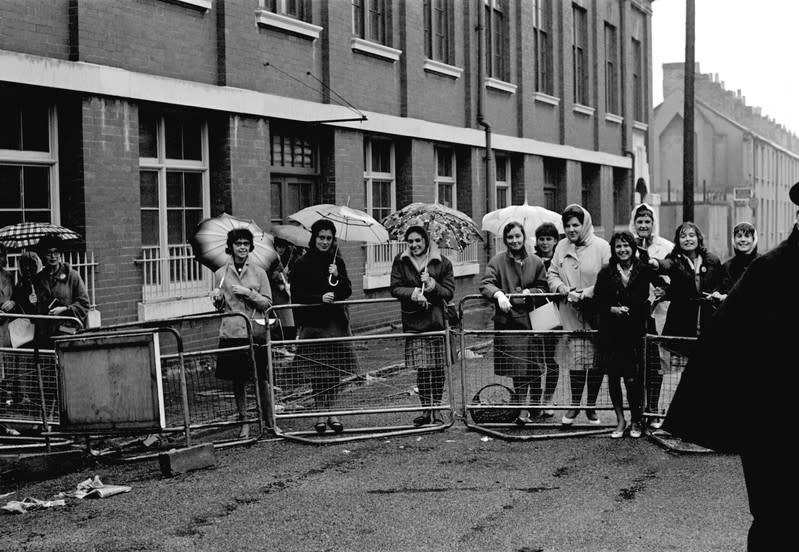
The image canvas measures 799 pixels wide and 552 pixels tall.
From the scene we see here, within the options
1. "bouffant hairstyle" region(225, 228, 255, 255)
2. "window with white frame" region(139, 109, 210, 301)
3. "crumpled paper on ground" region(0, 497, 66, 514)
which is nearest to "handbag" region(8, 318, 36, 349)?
"bouffant hairstyle" region(225, 228, 255, 255)

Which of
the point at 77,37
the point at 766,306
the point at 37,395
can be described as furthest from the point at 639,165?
the point at 766,306

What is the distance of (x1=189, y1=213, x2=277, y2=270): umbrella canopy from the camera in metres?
11.2

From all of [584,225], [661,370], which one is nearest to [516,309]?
[584,225]

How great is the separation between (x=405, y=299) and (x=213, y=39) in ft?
19.4

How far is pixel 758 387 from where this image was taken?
12.6 feet

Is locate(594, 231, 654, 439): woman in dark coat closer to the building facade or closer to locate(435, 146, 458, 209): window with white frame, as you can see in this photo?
locate(435, 146, 458, 209): window with white frame

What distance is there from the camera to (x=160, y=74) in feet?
45.5

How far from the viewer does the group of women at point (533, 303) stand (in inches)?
390

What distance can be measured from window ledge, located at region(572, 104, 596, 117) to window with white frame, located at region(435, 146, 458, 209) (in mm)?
7529

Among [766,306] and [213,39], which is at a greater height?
[213,39]

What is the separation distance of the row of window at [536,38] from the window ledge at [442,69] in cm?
23

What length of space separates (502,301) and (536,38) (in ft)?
59.3

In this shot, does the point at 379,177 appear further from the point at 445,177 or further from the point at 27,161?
the point at 27,161

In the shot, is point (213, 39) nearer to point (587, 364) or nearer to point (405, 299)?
point (405, 299)
